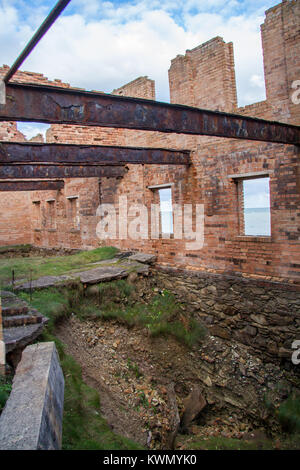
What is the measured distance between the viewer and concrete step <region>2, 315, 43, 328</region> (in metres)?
4.35

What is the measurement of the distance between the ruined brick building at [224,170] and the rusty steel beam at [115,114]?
133 cm

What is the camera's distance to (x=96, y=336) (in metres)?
6.30

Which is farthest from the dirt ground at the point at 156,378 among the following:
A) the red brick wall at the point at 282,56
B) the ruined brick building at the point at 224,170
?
the red brick wall at the point at 282,56

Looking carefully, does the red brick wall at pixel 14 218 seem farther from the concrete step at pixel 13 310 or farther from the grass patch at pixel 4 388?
the grass patch at pixel 4 388

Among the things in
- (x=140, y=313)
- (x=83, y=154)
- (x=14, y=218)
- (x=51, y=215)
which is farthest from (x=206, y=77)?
(x=14, y=218)

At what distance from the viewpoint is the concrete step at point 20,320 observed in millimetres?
4352

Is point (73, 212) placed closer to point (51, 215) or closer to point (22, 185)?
point (22, 185)

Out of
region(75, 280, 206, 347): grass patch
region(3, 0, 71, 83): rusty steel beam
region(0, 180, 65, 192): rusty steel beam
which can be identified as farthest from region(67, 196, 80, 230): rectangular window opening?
region(3, 0, 71, 83): rusty steel beam

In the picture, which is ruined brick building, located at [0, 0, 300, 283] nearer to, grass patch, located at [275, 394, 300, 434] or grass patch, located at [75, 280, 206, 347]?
grass patch, located at [75, 280, 206, 347]

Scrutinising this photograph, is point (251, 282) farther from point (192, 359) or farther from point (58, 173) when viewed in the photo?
point (58, 173)

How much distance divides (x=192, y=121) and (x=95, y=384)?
4.11 meters

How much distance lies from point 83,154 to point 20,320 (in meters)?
4.06
